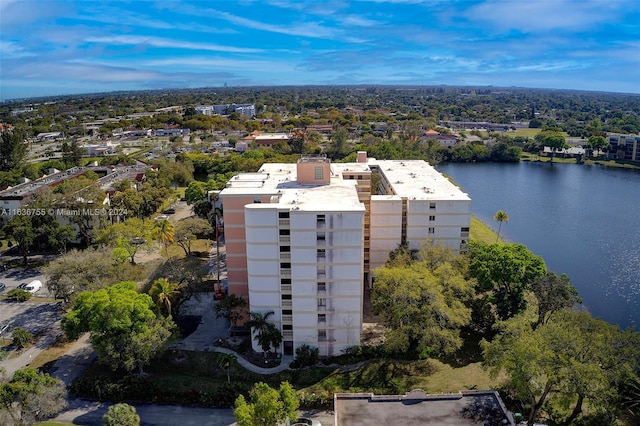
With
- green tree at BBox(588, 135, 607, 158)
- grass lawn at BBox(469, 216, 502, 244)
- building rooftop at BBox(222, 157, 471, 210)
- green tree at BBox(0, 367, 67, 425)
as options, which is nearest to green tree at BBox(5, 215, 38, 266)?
building rooftop at BBox(222, 157, 471, 210)

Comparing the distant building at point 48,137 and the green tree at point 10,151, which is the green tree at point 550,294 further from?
the distant building at point 48,137

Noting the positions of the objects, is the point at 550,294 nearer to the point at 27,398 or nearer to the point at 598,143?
the point at 27,398

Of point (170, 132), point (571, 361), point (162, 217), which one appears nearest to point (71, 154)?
point (162, 217)

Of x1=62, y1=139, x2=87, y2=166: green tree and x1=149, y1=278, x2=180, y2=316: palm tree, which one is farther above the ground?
x1=62, y1=139, x2=87, y2=166: green tree

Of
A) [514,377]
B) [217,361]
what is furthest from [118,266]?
[514,377]

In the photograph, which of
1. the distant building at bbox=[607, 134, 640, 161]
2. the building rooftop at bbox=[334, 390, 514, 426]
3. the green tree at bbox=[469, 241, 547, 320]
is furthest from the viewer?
the distant building at bbox=[607, 134, 640, 161]

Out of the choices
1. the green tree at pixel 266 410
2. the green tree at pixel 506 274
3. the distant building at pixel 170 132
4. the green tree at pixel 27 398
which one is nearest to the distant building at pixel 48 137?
the distant building at pixel 170 132

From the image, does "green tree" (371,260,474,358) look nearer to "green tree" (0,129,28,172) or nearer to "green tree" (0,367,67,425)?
"green tree" (0,367,67,425)
